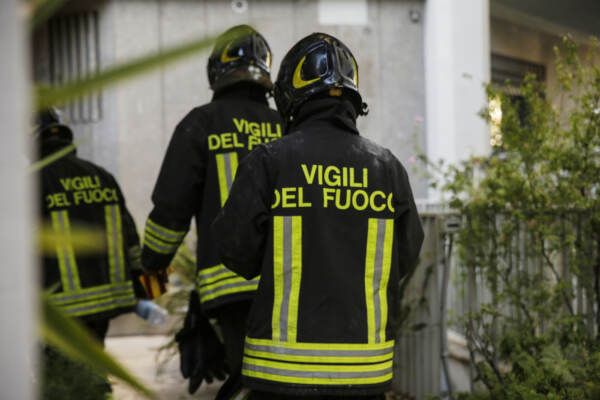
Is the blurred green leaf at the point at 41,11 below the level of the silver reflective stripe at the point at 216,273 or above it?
above

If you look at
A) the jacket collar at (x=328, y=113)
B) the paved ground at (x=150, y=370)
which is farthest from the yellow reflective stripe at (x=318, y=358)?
the paved ground at (x=150, y=370)

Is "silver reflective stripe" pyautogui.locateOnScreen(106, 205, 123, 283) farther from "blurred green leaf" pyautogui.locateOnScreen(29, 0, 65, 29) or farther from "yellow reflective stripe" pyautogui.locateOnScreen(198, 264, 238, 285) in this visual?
"blurred green leaf" pyautogui.locateOnScreen(29, 0, 65, 29)

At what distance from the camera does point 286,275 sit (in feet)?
5.56

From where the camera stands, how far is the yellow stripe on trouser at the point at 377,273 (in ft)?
5.74

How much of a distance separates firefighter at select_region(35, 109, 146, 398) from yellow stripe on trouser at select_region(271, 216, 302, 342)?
1.30 metres

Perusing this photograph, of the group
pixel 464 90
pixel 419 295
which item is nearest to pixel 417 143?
pixel 464 90

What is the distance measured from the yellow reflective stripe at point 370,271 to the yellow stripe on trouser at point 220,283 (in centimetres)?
64

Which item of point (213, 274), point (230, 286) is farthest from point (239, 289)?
point (213, 274)

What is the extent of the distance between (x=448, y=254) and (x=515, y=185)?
609mm

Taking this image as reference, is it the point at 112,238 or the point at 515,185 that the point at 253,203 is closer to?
the point at 112,238

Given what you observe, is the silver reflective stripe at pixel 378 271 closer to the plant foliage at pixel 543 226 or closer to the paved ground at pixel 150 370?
the plant foliage at pixel 543 226

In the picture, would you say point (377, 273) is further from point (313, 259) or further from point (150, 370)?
point (150, 370)

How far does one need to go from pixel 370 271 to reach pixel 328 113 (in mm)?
574

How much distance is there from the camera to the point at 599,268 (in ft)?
8.84
